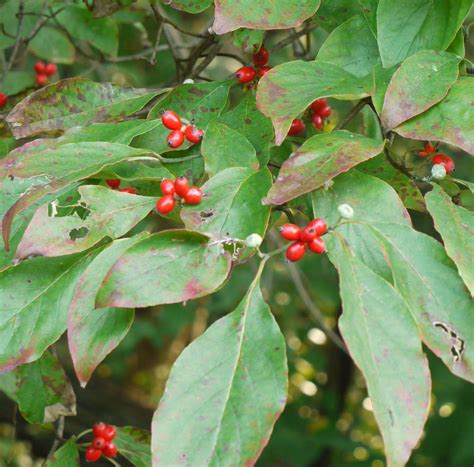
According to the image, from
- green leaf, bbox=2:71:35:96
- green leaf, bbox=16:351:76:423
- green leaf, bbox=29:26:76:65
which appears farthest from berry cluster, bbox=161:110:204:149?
green leaf, bbox=29:26:76:65

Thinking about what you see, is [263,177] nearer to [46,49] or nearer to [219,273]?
[219,273]

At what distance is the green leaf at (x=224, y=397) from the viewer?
0.86m

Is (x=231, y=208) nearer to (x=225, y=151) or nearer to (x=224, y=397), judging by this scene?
(x=225, y=151)

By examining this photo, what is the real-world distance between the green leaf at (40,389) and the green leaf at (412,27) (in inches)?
35.6

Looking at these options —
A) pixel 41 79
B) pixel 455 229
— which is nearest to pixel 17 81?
pixel 41 79

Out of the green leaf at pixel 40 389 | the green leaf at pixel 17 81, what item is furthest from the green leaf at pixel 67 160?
the green leaf at pixel 17 81

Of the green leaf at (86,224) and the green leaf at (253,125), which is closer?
the green leaf at (86,224)

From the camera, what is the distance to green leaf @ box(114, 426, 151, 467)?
1.49 m

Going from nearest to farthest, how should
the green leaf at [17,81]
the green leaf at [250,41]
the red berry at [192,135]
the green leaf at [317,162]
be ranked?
1. the green leaf at [317,162]
2. the red berry at [192,135]
3. the green leaf at [250,41]
4. the green leaf at [17,81]

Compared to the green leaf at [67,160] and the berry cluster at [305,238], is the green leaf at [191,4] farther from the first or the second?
the berry cluster at [305,238]

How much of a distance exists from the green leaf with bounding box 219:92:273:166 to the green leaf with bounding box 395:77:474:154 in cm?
23

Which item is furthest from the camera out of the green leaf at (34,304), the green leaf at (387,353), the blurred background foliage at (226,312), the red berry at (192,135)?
the blurred background foliage at (226,312)

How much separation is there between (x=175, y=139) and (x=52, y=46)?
128 centimetres

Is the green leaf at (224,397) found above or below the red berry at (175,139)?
below
